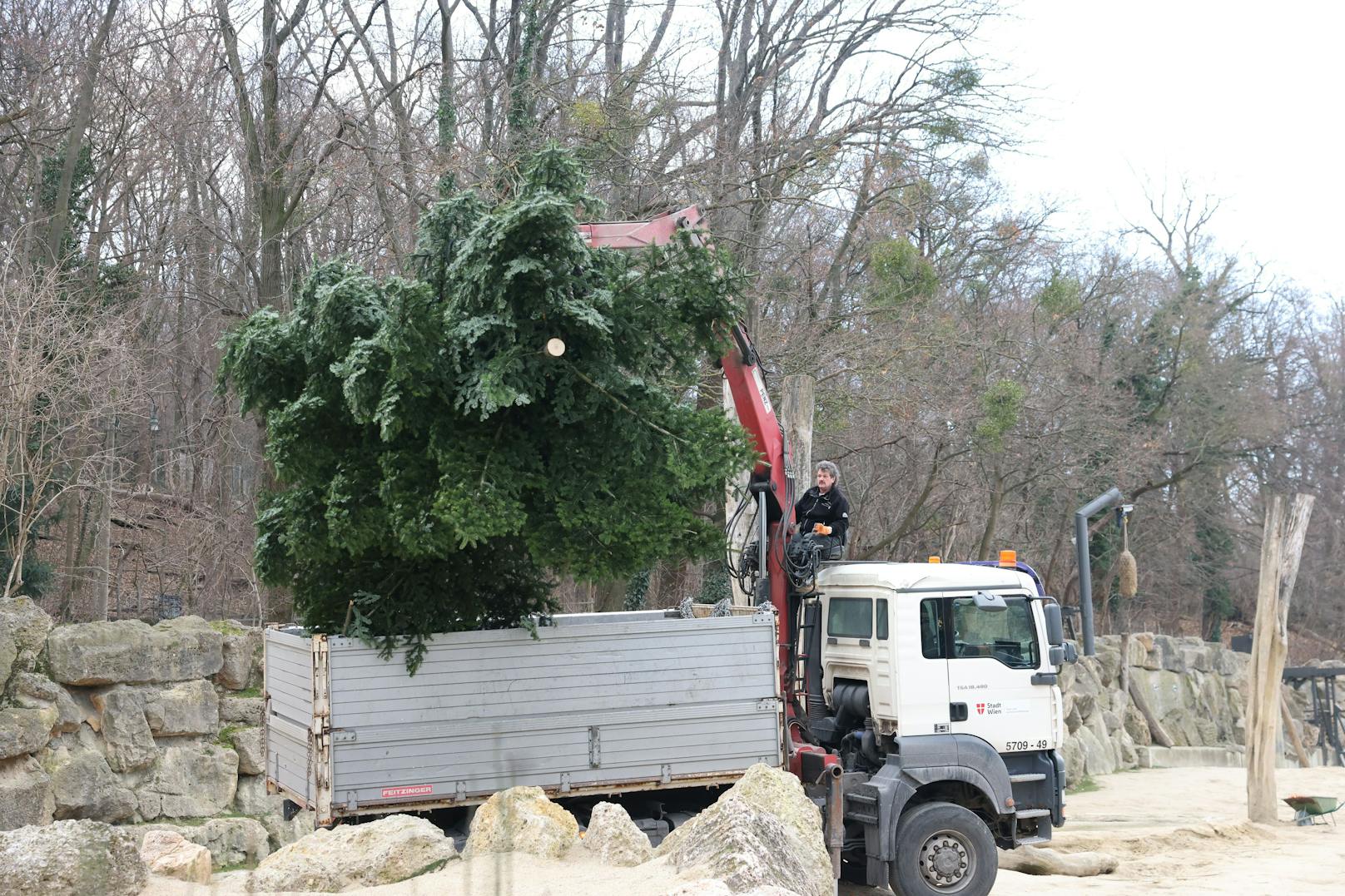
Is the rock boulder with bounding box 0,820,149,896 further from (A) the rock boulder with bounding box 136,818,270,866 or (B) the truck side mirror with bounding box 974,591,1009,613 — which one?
(A) the rock boulder with bounding box 136,818,270,866

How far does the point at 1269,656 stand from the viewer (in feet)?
52.9

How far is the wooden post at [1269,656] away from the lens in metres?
15.8

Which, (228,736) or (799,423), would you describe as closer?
(799,423)

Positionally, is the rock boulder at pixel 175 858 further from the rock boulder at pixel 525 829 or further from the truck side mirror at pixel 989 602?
the truck side mirror at pixel 989 602

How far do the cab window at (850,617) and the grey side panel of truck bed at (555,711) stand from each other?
113cm

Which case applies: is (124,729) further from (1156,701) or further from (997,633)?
(1156,701)

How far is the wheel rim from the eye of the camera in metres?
9.89

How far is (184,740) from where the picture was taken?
1424 cm

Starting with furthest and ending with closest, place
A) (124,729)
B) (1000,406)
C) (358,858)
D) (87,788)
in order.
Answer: (1000,406) → (124,729) → (87,788) → (358,858)

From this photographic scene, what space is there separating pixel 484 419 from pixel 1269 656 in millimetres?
11838

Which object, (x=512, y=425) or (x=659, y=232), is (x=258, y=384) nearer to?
(x=512, y=425)

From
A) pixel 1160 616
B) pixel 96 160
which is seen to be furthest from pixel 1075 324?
pixel 96 160

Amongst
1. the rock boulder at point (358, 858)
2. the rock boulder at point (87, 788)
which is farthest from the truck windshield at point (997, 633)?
the rock boulder at point (87, 788)

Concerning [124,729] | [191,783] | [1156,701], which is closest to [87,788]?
[124,729]
